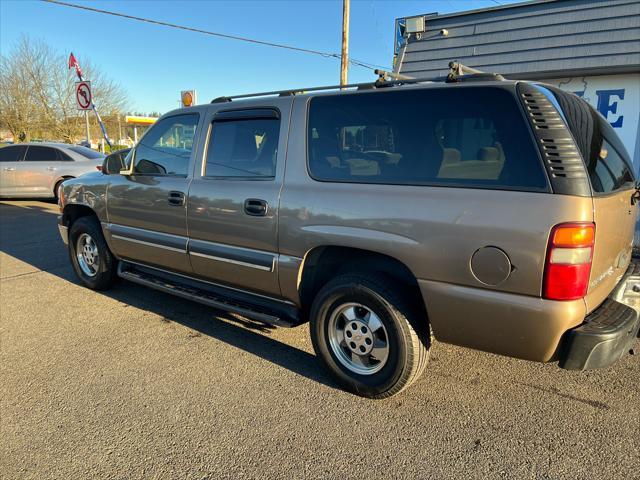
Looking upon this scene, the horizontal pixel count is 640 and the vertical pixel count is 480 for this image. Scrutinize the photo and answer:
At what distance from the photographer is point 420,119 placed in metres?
2.70

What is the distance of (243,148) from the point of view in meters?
3.59

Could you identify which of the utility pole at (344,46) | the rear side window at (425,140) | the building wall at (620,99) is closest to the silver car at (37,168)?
the utility pole at (344,46)

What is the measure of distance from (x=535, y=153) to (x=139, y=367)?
9.72 ft

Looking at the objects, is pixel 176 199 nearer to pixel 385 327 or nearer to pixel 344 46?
pixel 385 327

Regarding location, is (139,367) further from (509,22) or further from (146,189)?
(509,22)

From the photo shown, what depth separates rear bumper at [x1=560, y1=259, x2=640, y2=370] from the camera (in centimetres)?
229

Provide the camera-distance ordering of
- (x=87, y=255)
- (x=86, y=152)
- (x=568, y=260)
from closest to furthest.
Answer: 1. (x=568, y=260)
2. (x=87, y=255)
3. (x=86, y=152)

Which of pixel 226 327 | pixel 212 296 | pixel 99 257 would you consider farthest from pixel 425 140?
pixel 99 257

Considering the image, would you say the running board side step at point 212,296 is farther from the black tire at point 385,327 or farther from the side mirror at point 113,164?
the side mirror at point 113,164

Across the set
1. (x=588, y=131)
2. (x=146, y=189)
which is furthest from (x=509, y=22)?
(x=146, y=189)

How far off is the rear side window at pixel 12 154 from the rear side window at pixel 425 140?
11.3 m

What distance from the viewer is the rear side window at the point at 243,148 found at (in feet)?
11.1

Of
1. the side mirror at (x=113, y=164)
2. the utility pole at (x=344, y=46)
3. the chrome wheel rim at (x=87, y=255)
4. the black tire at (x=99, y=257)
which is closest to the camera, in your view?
the side mirror at (x=113, y=164)

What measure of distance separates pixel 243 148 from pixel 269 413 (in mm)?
1962
